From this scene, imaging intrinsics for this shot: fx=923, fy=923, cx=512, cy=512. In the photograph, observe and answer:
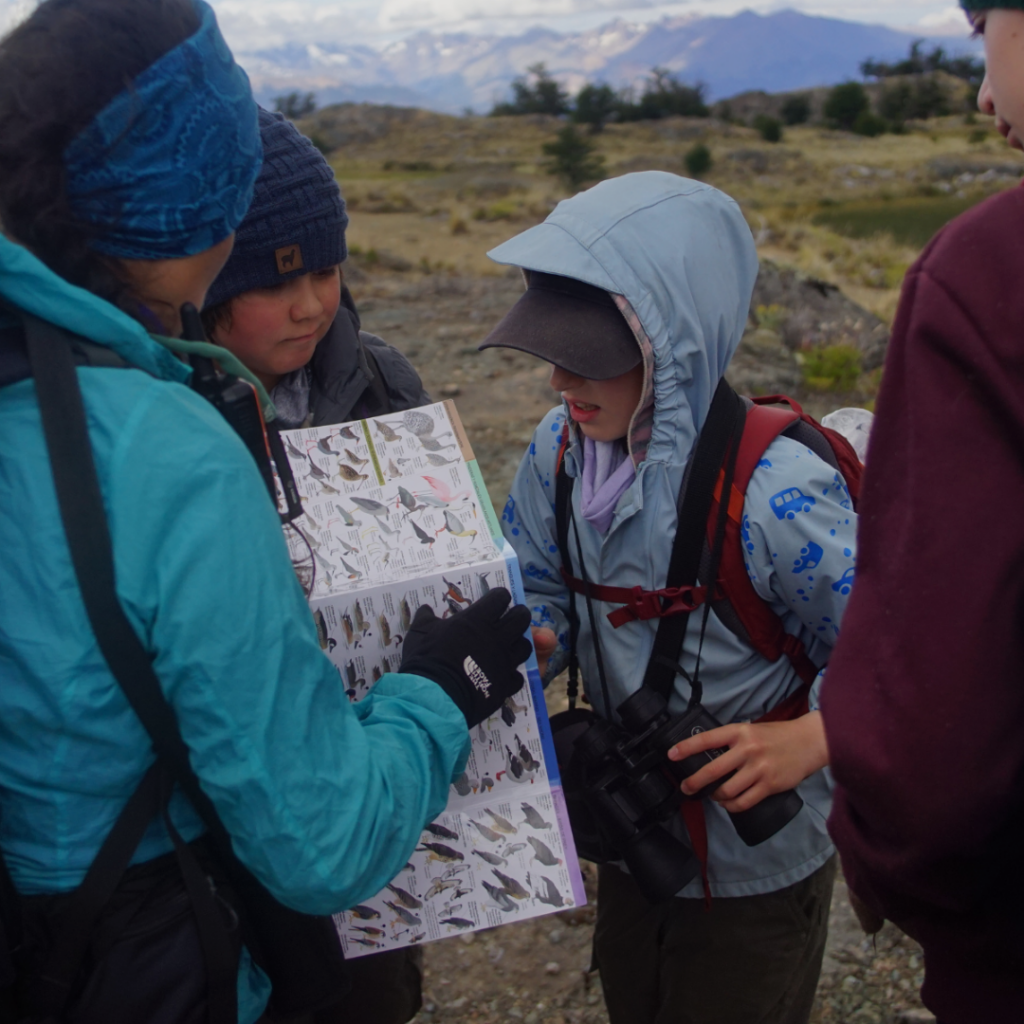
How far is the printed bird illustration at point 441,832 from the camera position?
1.53m

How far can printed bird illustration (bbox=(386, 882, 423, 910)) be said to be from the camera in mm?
1525

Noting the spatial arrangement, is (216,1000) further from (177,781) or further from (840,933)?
(840,933)

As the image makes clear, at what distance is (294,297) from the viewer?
1.81m

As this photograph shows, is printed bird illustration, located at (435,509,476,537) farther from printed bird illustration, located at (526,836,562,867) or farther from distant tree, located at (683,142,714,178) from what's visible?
distant tree, located at (683,142,714,178)

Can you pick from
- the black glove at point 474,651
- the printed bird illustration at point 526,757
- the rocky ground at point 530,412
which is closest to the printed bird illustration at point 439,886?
the printed bird illustration at point 526,757

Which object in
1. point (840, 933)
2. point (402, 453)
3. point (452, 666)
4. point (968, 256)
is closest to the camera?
point (968, 256)

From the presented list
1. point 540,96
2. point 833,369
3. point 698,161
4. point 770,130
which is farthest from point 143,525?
point 540,96

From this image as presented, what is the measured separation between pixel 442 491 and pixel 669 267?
21.2 inches

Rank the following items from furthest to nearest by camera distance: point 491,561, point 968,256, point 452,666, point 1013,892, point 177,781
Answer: point 491,561 → point 452,666 → point 177,781 → point 1013,892 → point 968,256

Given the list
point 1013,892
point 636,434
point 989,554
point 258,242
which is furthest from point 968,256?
point 258,242

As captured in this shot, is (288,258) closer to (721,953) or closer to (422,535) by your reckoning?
(422,535)

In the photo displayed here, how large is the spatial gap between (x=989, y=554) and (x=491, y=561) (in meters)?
0.80

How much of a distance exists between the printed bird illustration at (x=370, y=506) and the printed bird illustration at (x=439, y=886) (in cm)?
61

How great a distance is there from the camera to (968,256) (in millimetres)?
750
